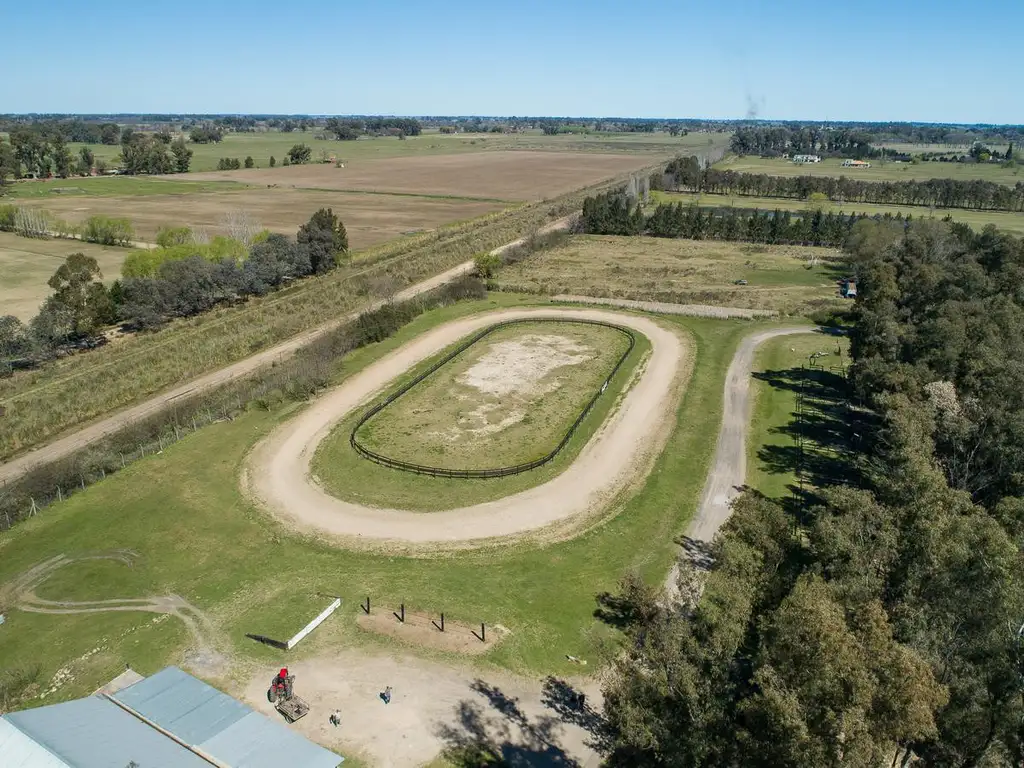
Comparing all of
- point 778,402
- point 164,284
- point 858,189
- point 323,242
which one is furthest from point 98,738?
point 858,189

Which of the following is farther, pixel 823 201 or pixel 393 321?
pixel 823 201

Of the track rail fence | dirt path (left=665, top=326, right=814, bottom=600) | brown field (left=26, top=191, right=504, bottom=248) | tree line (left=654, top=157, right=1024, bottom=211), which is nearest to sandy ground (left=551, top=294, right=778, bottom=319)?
the track rail fence

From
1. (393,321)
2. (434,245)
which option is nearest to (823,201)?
(434,245)

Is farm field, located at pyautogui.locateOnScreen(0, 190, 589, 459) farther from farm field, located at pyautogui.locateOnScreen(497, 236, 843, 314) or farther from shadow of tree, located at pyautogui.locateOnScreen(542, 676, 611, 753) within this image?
shadow of tree, located at pyautogui.locateOnScreen(542, 676, 611, 753)

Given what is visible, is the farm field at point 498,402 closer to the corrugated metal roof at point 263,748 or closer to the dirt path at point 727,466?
the dirt path at point 727,466

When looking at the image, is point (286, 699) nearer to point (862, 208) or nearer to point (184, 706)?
point (184, 706)

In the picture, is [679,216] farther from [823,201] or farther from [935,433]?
[935,433]
